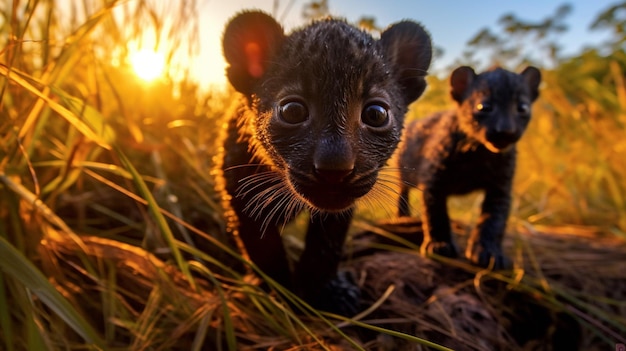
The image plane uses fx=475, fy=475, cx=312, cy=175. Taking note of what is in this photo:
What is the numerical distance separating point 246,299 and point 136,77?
2429 mm

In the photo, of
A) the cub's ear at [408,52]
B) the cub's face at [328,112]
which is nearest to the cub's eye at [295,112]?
the cub's face at [328,112]

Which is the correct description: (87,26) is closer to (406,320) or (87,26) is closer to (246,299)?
(246,299)

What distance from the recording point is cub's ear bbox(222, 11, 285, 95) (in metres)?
2.11

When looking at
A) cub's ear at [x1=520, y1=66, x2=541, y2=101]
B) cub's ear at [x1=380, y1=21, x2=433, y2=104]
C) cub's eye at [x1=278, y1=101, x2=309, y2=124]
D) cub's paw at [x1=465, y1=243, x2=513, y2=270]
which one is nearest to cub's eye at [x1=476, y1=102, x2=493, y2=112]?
cub's ear at [x1=520, y1=66, x2=541, y2=101]

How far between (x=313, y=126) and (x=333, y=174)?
0.26 m

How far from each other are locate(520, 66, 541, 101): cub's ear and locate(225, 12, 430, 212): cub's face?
4.40 ft

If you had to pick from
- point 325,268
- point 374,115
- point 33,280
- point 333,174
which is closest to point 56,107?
point 33,280

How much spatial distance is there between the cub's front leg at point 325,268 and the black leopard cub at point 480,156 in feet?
2.29

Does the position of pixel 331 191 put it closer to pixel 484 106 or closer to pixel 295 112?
pixel 295 112

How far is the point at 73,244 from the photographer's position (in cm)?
248

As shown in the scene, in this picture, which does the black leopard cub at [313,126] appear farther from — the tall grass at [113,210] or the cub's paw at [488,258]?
the cub's paw at [488,258]

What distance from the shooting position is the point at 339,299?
7.89ft

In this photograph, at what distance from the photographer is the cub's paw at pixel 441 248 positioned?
304cm

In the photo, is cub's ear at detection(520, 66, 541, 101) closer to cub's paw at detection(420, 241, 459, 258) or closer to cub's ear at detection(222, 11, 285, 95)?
cub's paw at detection(420, 241, 459, 258)
